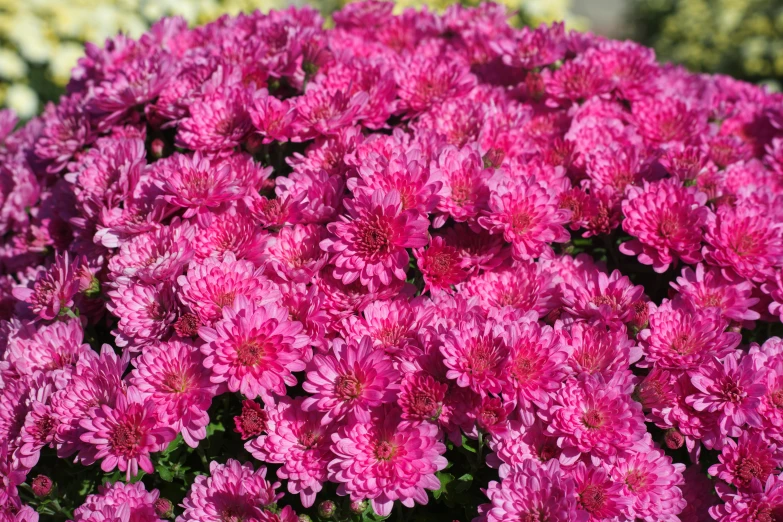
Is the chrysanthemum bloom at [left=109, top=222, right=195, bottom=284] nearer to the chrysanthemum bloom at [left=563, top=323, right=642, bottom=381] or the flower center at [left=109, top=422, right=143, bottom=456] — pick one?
the flower center at [left=109, top=422, right=143, bottom=456]

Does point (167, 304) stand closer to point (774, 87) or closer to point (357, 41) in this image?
point (357, 41)

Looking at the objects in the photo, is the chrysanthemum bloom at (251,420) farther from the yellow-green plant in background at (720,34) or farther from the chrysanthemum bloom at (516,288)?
the yellow-green plant in background at (720,34)

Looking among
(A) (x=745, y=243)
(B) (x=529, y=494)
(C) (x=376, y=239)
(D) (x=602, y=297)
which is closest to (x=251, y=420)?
(C) (x=376, y=239)

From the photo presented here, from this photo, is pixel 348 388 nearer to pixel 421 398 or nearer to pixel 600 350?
pixel 421 398

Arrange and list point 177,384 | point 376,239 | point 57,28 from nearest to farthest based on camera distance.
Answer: point 177,384
point 376,239
point 57,28

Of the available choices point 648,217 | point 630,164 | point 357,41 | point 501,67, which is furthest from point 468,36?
point 648,217

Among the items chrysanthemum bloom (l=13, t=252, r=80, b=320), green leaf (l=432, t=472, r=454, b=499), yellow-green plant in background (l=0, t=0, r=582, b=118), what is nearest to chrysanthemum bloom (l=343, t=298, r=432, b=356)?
Answer: green leaf (l=432, t=472, r=454, b=499)
